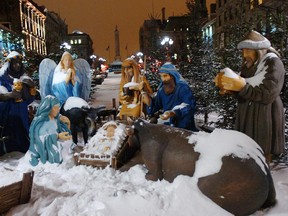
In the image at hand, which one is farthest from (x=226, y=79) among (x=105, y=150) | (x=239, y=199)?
(x=105, y=150)

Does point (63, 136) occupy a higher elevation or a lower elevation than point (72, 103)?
lower

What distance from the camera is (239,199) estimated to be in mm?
3197

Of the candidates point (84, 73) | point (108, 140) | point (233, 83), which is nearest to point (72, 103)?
point (84, 73)

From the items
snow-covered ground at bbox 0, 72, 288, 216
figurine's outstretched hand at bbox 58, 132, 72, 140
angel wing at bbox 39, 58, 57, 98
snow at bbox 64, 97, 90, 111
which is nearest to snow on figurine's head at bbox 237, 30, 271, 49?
snow-covered ground at bbox 0, 72, 288, 216

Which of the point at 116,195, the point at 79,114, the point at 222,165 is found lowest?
the point at 116,195

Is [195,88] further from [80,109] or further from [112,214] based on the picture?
[112,214]

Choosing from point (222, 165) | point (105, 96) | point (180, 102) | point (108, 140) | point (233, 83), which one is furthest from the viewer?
point (105, 96)

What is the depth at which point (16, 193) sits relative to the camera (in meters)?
3.79

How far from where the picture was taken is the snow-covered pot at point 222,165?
125 inches

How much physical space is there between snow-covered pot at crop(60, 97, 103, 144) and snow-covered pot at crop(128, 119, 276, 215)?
2.83 metres

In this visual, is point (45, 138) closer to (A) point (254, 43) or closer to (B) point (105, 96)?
(A) point (254, 43)

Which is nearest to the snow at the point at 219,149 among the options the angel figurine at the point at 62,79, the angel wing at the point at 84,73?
the angel figurine at the point at 62,79

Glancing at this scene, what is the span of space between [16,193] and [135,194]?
57.2 inches

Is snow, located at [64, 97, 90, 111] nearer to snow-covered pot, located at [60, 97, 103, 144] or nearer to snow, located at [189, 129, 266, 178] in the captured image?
snow-covered pot, located at [60, 97, 103, 144]
